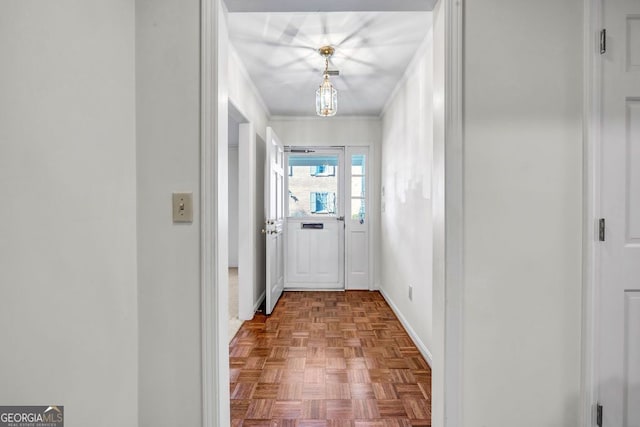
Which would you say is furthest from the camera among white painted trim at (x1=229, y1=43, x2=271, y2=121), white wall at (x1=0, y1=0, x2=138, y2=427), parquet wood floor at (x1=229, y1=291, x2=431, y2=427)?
white painted trim at (x1=229, y1=43, x2=271, y2=121)

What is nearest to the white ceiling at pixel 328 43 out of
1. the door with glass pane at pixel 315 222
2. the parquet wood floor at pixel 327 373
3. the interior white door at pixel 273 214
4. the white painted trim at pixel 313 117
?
the interior white door at pixel 273 214

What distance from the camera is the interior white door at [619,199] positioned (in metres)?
1.23

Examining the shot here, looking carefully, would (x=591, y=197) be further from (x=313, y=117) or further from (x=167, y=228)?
(x=313, y=117)

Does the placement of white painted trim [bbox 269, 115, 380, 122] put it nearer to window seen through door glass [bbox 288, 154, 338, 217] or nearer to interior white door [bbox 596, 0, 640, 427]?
window seen through door glass [bbox 288, 154, 338, 217]

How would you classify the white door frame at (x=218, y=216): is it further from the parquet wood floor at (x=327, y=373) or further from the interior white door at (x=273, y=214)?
the interior white door at (x=273, y=214)

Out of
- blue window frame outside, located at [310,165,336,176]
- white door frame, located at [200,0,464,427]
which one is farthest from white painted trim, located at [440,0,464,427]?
blue window frame outside, located at [310,165,336,176]

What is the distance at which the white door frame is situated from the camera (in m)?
1.24

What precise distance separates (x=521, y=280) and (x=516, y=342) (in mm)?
238

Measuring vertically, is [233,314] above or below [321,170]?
below

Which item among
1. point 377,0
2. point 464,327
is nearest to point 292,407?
point 464,327

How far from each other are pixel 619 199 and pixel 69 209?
6.06 feet
